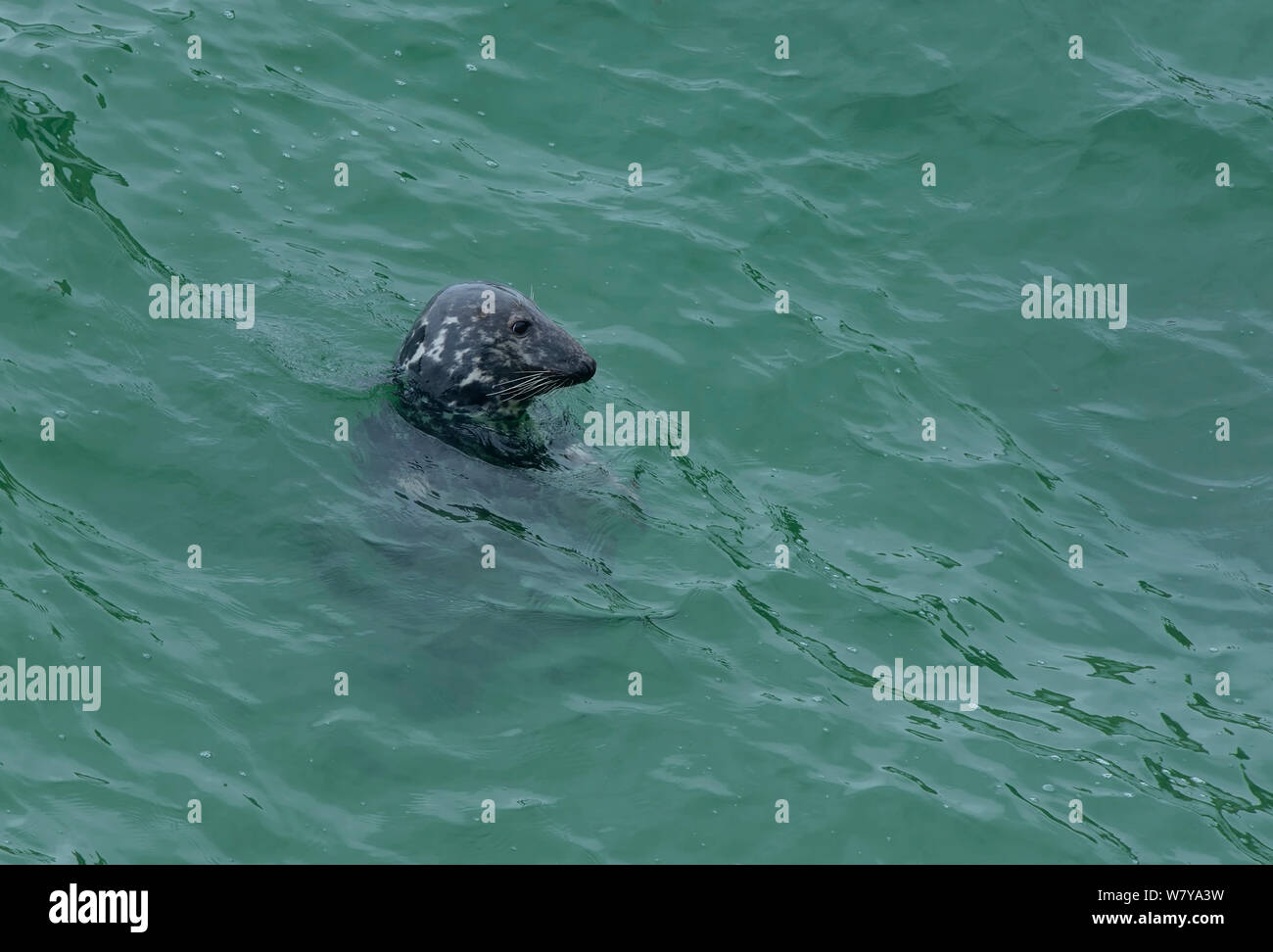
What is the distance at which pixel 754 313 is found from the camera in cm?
1360

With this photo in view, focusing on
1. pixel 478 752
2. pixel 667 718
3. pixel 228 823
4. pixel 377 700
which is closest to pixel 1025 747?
pixel 667 718

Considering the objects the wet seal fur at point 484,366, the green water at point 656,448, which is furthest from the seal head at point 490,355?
the green water at point 656,448

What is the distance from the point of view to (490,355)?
1113cm

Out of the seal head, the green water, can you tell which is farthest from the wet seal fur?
the green water

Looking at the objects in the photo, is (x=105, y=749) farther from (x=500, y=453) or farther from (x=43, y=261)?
(x=43, y=261)

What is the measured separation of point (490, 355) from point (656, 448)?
1739mm

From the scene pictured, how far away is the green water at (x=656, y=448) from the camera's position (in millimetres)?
9016

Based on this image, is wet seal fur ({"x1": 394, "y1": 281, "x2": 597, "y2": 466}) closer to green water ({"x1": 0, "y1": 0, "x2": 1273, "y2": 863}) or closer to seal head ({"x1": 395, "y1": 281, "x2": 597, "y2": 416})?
seal head ({"x1": 395, "y1": 281, "x2": 597, "y2": 416})

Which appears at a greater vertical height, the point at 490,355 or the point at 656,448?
the point at 490,355

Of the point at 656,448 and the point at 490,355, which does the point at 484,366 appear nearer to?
the point at 490,355

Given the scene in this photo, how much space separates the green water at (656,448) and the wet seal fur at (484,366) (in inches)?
19.0

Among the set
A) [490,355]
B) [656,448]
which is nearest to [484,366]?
[490,355]

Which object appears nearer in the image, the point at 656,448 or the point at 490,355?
the point at 490,355

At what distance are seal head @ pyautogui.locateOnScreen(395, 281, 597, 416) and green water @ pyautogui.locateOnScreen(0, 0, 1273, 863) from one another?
0.63 metres
